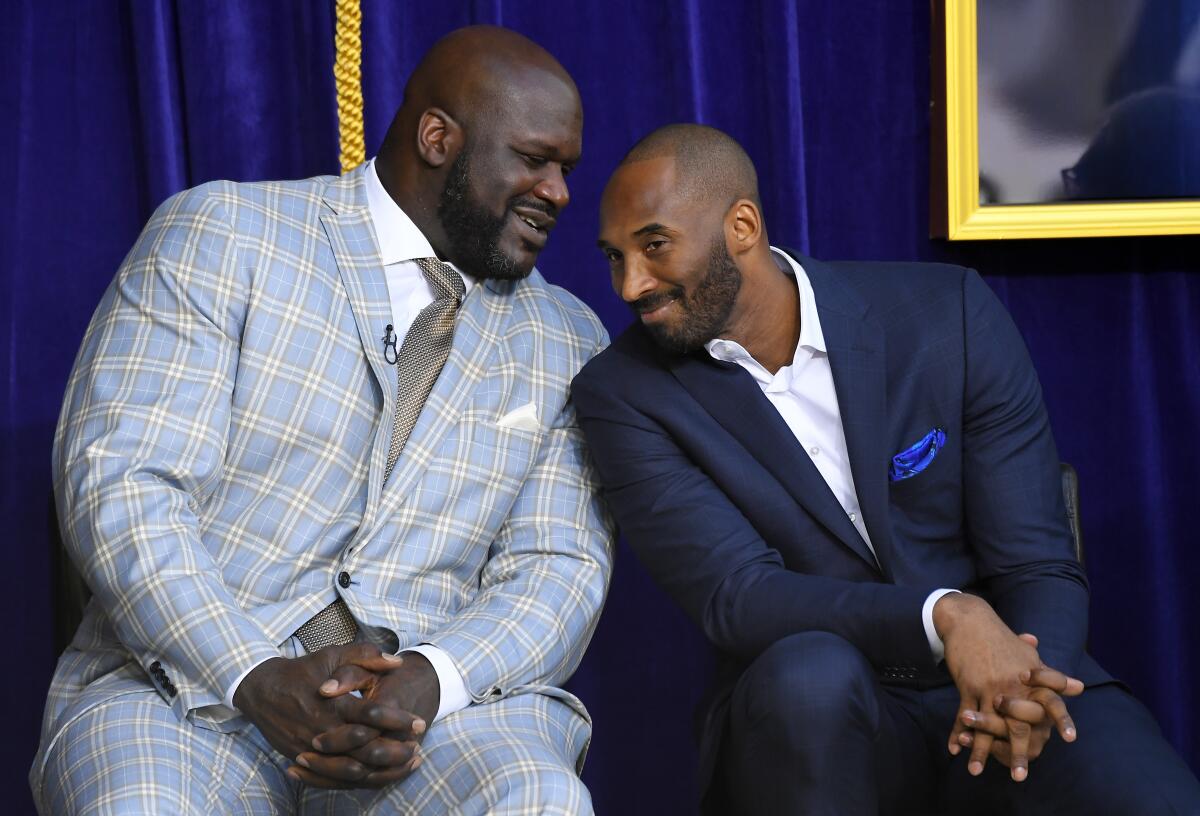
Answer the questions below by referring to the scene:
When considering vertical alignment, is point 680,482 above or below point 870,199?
below

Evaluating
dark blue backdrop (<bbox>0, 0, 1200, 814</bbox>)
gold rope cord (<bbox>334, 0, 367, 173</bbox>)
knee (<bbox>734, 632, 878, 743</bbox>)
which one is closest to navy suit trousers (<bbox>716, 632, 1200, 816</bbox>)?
knee (<bbox>734, 632, 878, 743</bbox>)

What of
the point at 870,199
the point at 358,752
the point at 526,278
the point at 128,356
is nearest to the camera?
the point at 358,752

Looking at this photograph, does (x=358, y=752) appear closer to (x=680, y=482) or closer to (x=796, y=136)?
(x=680, y=482)

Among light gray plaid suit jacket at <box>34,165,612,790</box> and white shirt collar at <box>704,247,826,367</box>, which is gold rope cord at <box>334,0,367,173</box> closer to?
light gray plaid suit jacket at <box>34,165,612,790</box>

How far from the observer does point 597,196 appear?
9.27 feet

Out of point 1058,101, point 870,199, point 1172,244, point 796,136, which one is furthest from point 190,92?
point 1172,244

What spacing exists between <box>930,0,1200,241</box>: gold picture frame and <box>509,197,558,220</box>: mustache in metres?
0.91

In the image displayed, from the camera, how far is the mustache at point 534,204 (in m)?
2.23

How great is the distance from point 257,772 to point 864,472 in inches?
37.4

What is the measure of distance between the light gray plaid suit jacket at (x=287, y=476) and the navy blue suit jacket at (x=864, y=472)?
15 centimetres

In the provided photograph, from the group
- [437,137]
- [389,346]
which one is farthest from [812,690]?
[437,137]

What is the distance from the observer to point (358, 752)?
1.72 m

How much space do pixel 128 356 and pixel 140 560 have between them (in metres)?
0.29

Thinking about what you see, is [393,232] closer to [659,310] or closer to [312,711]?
[659,310]
